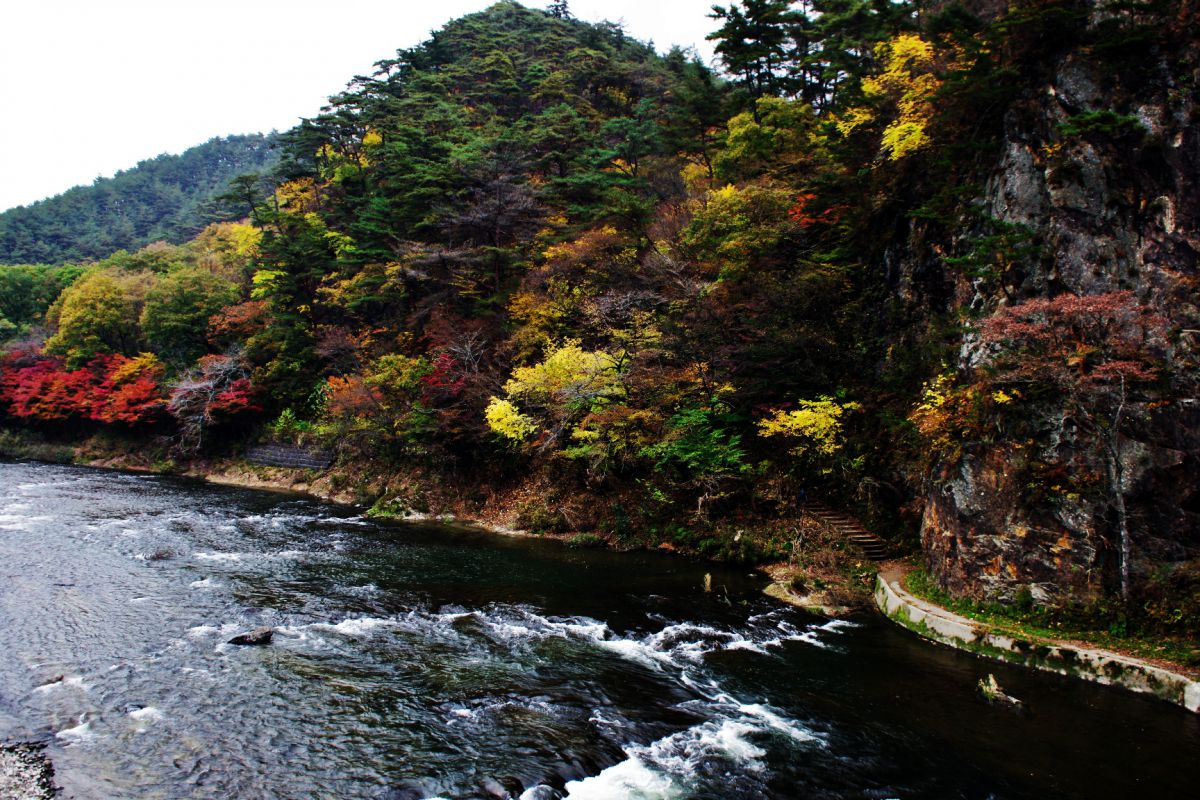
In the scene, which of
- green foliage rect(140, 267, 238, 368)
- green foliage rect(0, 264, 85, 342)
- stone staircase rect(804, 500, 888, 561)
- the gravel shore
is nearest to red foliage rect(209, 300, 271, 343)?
green foliage rect(140, 267, 238, 368)

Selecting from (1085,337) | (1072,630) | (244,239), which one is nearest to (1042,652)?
(1072,630)

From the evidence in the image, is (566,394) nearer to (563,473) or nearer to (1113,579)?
(563,473)

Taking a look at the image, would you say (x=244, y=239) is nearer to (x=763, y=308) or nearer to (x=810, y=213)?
(x=810, y=213)

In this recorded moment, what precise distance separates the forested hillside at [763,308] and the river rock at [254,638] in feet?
41.5

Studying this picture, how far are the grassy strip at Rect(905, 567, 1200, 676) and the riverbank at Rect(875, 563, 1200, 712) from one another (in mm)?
193

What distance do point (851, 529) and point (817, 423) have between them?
3482mm

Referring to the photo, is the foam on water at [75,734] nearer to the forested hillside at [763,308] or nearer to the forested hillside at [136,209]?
the forested hillside at [763,308]

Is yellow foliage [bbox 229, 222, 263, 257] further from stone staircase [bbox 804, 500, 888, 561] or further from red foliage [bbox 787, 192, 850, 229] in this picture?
stone staircase [bbox 804, 500, 888, 561]

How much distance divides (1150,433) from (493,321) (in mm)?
27143

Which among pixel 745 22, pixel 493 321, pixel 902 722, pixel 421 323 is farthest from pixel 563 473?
pixel 745 22

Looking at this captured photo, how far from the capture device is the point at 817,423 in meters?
20.0

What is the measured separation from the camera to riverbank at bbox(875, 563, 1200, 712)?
36.3 feet

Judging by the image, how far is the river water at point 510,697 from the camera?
900cm

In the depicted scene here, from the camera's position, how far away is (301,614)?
15.2 metres
